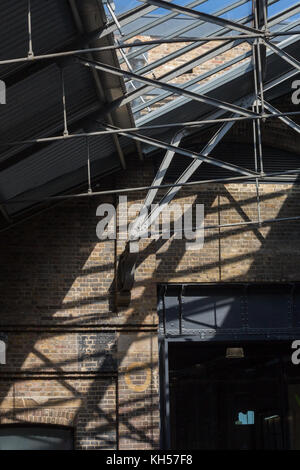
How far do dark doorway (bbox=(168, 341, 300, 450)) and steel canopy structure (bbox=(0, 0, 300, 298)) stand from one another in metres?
7.03

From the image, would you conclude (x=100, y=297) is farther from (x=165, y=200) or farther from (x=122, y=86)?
(x=122, y=86)

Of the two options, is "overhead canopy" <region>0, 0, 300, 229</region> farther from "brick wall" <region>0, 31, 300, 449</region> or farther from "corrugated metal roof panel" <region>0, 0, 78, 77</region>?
"brick wall" <region>0, 31, 300, 449</region>

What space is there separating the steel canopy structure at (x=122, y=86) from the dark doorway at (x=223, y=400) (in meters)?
7.03

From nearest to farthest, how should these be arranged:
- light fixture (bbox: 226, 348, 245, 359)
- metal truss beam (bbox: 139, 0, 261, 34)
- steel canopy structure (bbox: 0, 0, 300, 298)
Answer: metal truss beam (bbox: 139, 0, 261, 34) < steel canopy structure (bbox: 0, 0, 300, 298) < light fixture (bbox: 226, 348, 245, 359)

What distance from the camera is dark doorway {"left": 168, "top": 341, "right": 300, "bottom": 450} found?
22562mm

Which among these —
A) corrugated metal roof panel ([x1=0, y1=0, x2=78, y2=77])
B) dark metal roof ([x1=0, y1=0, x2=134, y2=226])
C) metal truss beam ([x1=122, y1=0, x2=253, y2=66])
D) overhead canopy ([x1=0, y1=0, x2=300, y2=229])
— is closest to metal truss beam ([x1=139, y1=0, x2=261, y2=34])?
overhead canopy ([x1=0, y1=0, x2=300, y2=229])

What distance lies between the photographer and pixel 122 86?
12953 mm

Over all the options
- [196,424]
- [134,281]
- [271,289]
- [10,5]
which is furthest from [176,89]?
[196,424]

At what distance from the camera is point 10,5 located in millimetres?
9844

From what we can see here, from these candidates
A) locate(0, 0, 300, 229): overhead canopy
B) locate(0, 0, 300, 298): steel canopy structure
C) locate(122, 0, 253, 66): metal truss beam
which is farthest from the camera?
locate(122, 0, 253, 66): metal truss beam

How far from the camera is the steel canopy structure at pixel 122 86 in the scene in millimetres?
10852

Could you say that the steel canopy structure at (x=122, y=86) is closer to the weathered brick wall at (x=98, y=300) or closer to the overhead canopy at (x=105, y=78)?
the overhead canopy at (x=105, y=78)

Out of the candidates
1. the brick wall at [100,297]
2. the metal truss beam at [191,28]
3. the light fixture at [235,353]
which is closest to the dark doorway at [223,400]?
the light fixture at [235,353]

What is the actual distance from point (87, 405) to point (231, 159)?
216 inches
